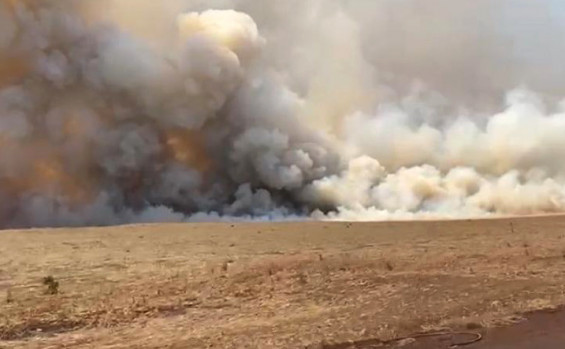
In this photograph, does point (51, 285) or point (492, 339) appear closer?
point (492, 339)

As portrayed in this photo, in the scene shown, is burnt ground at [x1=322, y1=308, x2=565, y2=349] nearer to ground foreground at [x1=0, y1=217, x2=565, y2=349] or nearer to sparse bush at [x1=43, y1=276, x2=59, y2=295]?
ground foreground at [x1=0, y1=217, x2=565, y2=349]

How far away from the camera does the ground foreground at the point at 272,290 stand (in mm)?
14758

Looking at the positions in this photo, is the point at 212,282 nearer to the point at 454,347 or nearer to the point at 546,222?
the point at 454,347

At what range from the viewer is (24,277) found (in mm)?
22891

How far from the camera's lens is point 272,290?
1992 cm

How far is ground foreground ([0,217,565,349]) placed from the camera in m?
14.8

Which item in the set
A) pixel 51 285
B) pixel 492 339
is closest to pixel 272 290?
pixel 51 285

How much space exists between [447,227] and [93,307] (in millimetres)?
28543

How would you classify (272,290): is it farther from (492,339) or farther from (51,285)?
(492,339)

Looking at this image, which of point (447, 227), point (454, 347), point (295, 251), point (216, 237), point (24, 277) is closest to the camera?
point (454, 347)

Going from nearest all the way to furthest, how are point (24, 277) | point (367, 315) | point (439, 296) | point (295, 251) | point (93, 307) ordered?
point (367, 315) < point (93, 307) < point (439, 296) < point (24, 277) < point (295, 251)

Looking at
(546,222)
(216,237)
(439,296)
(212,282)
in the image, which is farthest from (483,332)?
(546,222)

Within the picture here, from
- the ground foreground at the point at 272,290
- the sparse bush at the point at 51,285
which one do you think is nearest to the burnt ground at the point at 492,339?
the ground foreground at the point at 272,290

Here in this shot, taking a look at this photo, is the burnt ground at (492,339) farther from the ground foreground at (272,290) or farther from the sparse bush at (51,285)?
the sparse bush at (51,285)
